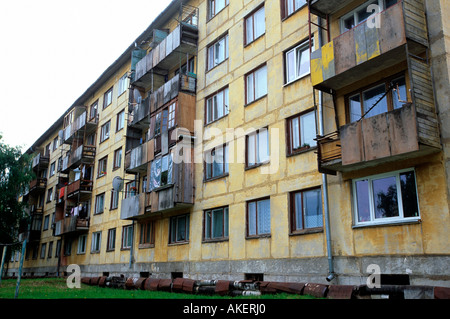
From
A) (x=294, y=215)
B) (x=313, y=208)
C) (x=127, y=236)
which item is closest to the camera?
(x=313, y=208)

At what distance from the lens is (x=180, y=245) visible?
841 inches

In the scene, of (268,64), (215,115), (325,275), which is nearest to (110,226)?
(215,115)

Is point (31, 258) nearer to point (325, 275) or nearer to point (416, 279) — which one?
point (325, 275)

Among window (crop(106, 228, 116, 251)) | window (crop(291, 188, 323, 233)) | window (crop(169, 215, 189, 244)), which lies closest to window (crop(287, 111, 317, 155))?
window (crop(291, 188, 323, 233))

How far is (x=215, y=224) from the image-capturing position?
19531 millimetres

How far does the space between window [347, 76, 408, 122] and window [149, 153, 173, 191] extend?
1022 centimetres

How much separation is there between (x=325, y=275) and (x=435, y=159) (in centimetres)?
503

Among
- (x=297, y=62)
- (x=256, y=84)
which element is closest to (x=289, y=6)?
(x=297, y=62)

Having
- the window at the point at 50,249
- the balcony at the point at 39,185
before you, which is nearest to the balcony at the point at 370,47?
the window at the point at 50,249

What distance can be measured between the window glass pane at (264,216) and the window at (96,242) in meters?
18.1

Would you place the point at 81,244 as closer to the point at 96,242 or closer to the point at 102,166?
the point at 96,242

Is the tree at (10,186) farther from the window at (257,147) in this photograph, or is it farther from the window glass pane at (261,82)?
the window glass pane at (261,82)

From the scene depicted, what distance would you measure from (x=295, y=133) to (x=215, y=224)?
6.05m

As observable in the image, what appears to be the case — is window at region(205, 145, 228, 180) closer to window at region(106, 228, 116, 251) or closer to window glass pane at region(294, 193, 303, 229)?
window glass pane at region(294, 193, 303, 229)
